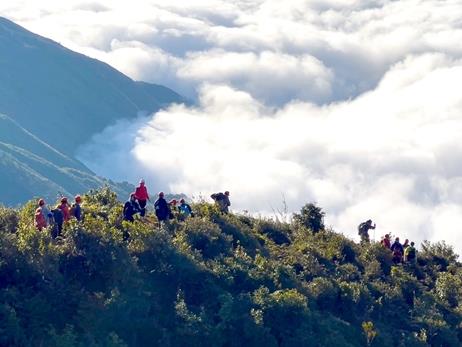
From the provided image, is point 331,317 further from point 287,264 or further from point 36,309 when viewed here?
point 36,309

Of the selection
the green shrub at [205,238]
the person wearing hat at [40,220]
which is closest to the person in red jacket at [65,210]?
the person wearing hat at [40,220]

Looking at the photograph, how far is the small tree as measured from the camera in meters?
58.1

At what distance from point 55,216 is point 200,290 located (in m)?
5.85

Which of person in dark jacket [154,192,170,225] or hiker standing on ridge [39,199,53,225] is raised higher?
person in dark jacket [154,192,170,225]

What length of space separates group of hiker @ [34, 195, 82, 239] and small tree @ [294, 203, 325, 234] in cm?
2078

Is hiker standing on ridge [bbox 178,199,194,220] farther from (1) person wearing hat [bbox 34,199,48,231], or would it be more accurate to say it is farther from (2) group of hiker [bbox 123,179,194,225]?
(1) person wearing hat [bbox 34,199,48,231]

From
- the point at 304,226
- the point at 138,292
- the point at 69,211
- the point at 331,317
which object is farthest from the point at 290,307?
the point at 304,226

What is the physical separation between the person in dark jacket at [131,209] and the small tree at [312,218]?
16631mm

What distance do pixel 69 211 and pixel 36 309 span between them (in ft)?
24.2

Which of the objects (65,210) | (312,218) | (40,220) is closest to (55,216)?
(40,220)

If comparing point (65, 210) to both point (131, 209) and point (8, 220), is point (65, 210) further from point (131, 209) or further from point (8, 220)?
point (131, 209)

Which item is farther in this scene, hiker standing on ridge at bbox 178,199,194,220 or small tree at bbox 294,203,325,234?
small tree at bbox 294,203,325,234

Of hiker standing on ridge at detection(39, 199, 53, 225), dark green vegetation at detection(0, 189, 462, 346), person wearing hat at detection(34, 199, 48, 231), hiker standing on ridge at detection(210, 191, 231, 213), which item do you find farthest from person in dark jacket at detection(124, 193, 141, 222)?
hiker standing on ridge at detection(210, 191, 231, 213)

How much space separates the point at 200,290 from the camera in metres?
38.9
